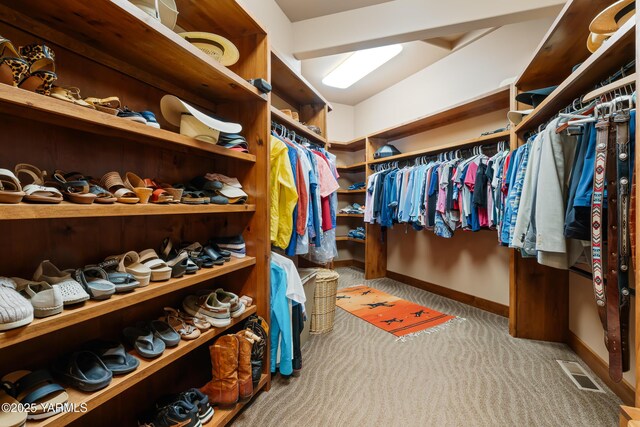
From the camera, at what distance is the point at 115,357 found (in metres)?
0.94

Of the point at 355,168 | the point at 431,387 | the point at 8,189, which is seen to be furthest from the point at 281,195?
the point at 355,168

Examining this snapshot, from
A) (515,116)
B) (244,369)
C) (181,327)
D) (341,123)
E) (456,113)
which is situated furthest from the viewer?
(341,123)

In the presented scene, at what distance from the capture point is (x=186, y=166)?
4.87ft

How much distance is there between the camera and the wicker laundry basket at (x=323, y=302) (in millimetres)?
2205

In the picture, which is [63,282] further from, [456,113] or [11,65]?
[456,113]

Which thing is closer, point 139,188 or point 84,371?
point 84,371

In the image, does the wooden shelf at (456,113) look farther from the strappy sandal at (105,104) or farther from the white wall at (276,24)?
the strappy sandal at (105,104)

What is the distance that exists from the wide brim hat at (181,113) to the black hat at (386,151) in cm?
274

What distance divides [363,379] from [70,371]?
4.64ft

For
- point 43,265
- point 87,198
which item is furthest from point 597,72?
point 43,265

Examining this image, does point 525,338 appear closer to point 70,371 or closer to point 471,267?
point 471,267

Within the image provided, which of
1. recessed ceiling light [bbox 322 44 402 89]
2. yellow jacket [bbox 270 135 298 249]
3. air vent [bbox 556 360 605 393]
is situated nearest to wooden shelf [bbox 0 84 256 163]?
yellow jacket [bbox 270 135 298 249]

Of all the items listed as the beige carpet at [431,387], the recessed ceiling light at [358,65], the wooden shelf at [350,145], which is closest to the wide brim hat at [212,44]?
the beige carpet at [431,387]

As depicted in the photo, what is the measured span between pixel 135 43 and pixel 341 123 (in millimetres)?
3951
